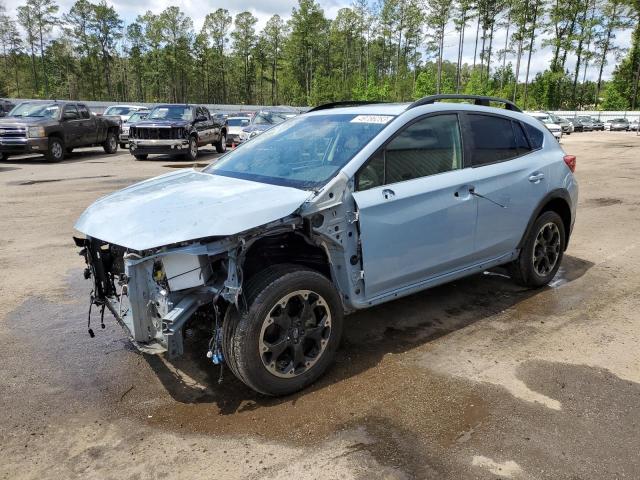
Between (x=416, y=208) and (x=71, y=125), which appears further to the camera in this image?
(x=71, y=125)

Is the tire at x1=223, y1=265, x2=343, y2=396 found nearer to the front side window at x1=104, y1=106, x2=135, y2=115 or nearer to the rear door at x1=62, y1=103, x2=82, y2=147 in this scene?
the rear door at x1=62, y1=103, x2=82, y2=147

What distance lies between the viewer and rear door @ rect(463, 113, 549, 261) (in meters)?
4.45

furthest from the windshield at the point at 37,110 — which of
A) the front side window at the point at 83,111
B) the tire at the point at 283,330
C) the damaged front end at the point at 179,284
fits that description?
the tire at the point at 283,330

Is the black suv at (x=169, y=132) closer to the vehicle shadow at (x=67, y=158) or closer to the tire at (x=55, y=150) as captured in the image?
the vehicle shadow at (x=67, y=158)

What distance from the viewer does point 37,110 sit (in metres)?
17.8

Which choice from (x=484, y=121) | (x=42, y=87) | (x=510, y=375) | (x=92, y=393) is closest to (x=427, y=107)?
(x=484, y=121)

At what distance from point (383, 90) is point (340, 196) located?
70.0 meters

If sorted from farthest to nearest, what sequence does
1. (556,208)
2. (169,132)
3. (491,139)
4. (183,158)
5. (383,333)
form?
(183,158) → (169,132) → (556,208) → (491,139) → (383,333)

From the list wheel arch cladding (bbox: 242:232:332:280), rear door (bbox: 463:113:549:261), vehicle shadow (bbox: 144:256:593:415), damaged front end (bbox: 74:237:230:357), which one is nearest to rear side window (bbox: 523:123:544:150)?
rear door (bbox: 463:113:549:261)

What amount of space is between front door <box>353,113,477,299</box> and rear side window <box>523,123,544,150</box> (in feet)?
3.84

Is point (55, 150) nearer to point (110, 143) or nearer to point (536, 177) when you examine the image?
point (110, 143)

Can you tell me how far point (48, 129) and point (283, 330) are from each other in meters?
17.1

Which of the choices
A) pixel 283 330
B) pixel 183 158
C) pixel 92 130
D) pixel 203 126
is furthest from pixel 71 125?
pixel 283 330

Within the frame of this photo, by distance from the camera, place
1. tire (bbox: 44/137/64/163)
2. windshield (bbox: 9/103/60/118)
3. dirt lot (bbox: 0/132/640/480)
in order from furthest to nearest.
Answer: windshield (bbox: 9/103/60/118) → tire (bbox: 44/137/64/163) → dirt lot (bbox: 0/132/640/480)
